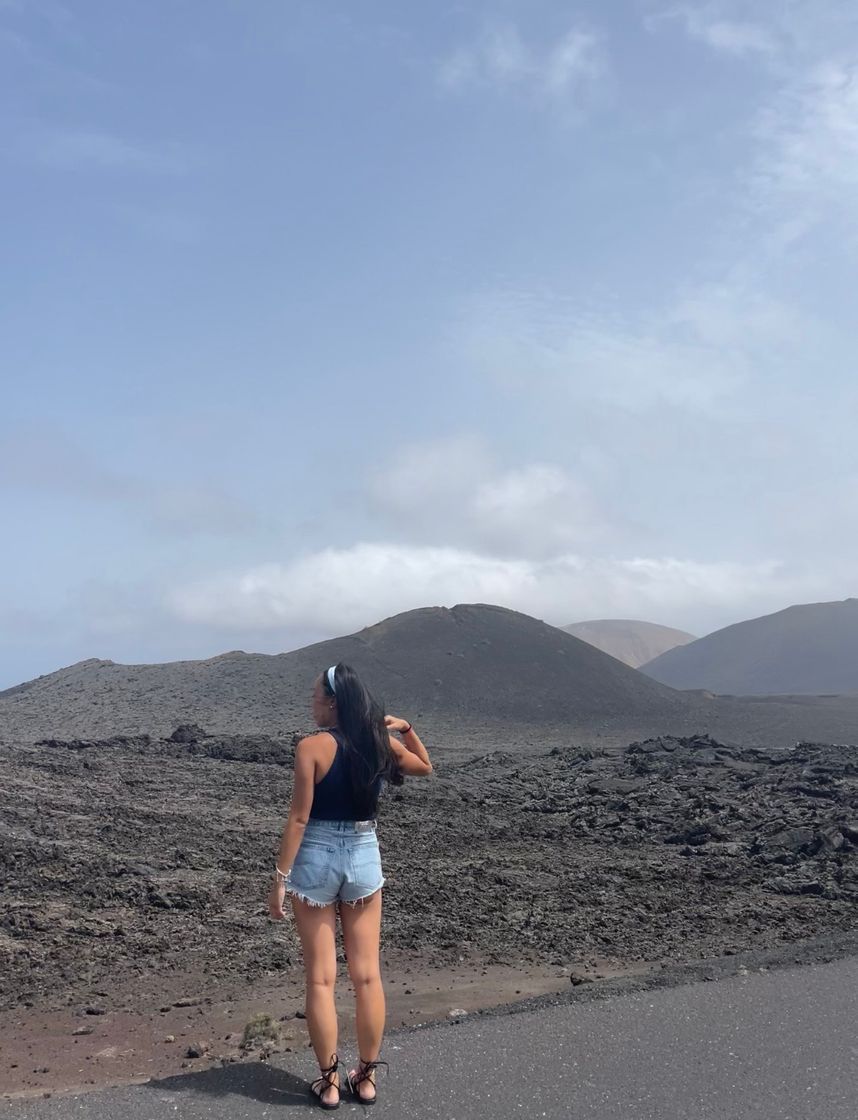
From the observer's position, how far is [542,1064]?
499 cm

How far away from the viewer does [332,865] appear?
470 cm

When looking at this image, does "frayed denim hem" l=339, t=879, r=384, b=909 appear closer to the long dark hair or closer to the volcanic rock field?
the long dark hair

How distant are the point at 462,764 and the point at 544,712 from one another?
2238cm

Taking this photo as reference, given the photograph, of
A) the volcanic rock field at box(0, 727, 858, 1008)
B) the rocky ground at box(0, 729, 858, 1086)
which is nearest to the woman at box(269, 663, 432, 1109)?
the rocky ground at box(0, 729, 858, 1086)

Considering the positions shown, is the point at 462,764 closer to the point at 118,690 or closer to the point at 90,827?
the point at 90,827

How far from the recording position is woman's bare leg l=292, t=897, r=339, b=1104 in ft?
15.1

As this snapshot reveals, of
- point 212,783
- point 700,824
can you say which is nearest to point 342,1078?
point 700,824

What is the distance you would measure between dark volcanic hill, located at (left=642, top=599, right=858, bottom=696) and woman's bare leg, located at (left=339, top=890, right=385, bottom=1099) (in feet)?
398

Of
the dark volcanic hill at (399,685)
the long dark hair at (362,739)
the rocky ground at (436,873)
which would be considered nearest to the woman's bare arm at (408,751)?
the long dark hair at (362,739)

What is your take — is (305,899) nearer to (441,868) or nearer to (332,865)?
(332,865)

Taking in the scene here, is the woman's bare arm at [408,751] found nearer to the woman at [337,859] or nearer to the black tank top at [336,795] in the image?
the woman at [337,859]

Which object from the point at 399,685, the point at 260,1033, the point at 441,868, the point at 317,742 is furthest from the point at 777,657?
the point at 317,742

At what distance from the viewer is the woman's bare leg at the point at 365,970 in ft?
15.2

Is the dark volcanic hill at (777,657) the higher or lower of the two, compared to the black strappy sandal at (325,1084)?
higher
